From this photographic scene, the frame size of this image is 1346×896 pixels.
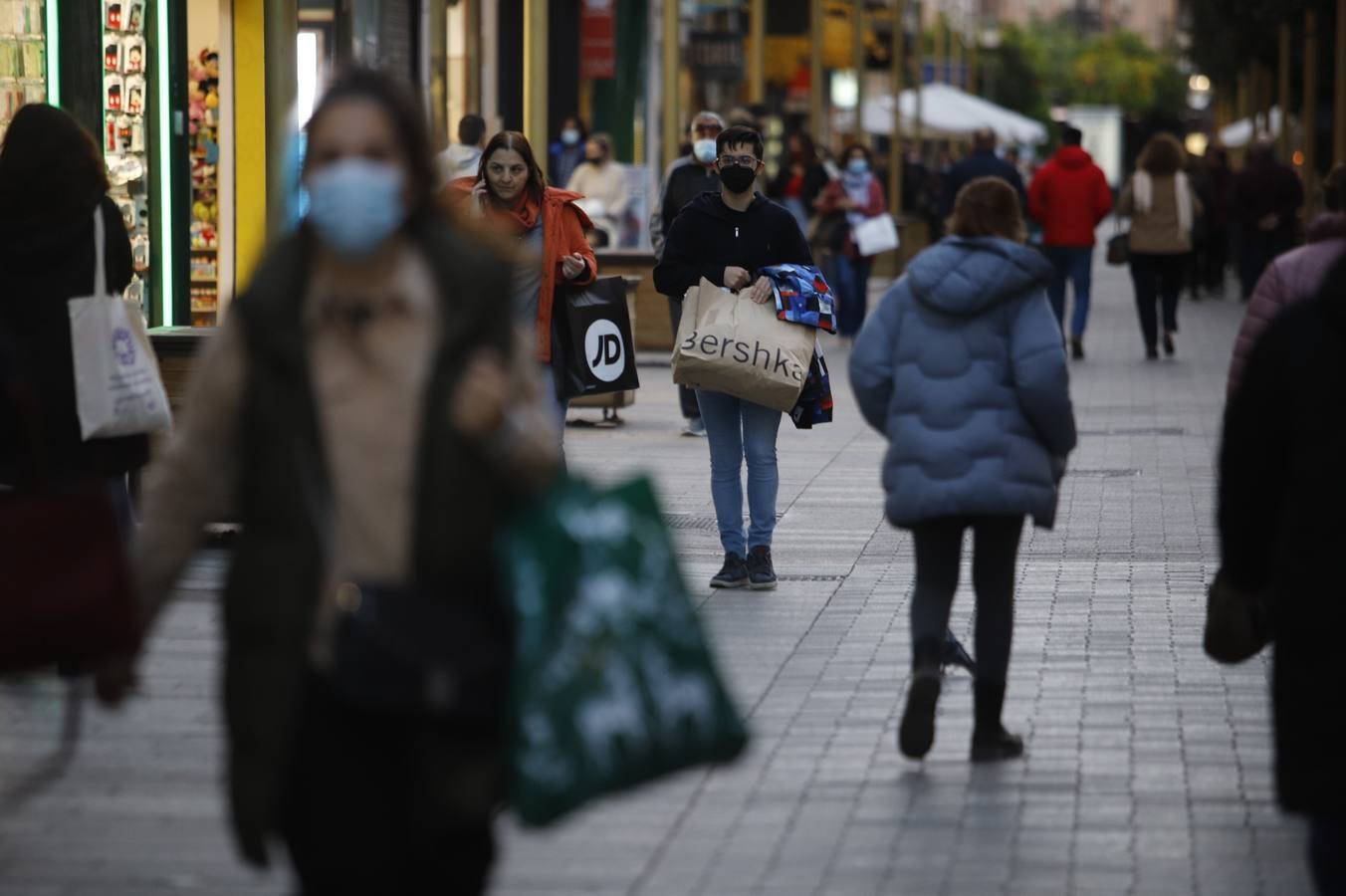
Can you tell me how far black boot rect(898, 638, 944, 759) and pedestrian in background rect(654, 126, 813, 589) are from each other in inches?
117

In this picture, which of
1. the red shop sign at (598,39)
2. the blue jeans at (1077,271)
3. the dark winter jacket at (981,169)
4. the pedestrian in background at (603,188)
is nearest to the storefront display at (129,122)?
the blue jeans at (1077,271)

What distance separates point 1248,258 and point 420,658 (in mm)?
25016

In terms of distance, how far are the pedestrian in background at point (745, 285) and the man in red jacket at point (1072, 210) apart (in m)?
12.0

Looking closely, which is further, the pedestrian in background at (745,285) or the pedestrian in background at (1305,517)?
the pedestrian in background at (745,285)

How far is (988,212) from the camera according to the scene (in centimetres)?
670

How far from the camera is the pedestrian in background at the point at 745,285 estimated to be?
9.62 meters

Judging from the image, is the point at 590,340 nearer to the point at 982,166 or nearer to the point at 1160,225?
the point at 1160,225

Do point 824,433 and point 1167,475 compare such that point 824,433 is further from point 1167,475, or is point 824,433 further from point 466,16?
point 466,16

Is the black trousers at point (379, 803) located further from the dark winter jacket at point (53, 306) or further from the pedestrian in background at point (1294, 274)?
the dark winter jacket at point (53, 306)

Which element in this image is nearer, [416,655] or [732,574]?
[416,655]

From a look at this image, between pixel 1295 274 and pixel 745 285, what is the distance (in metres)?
2.95

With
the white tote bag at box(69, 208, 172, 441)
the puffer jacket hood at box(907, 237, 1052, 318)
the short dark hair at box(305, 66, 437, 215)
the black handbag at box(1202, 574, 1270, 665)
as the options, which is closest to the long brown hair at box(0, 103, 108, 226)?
the white tote bag at box(69, 208, 172, 441)

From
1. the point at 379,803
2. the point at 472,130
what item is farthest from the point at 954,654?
the point at 472,130

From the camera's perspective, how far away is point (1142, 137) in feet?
190
